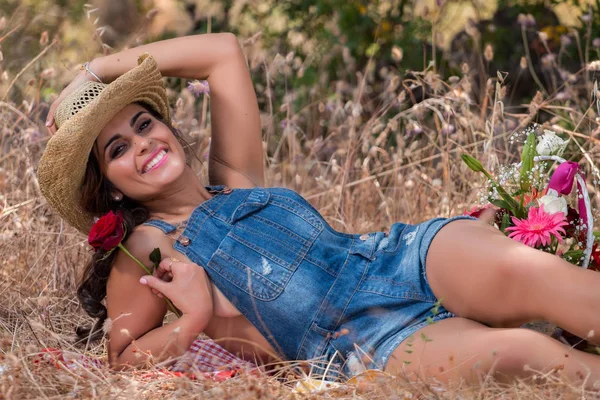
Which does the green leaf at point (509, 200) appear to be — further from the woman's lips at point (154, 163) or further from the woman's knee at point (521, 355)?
the woman's lips at point (154, 163)

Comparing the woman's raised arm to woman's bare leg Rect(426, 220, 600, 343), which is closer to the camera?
woman's bare leg Rect(426, 220, 600, 343)

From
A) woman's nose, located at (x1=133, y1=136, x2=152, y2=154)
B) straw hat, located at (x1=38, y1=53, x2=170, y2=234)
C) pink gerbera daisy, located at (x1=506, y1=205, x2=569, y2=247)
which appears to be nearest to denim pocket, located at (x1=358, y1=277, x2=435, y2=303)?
pink gerbera daisy, located at (x1=506, y1=205, x2=569, y2=247)

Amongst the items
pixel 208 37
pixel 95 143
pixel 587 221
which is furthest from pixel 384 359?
pixel 208 37

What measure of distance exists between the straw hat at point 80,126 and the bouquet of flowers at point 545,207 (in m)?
1.09

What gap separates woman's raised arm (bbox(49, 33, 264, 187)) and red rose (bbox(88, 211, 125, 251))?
0.55 meters

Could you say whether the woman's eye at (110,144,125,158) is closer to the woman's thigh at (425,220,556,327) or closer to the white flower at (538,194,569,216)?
the woman's thigh at (425,220,556,327)

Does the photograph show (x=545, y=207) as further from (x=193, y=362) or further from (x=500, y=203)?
(x=193, y=362)

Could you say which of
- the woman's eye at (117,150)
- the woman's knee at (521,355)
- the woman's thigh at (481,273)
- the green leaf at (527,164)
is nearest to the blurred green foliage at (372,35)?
the woman's eye at (117,150)

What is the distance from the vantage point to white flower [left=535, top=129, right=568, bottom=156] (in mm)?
2645

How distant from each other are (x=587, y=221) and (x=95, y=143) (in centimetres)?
155

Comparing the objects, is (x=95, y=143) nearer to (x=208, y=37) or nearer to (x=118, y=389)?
(x=208, y=37)

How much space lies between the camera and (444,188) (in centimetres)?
410

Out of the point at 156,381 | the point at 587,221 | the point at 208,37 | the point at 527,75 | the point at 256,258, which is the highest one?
the point at 208,37

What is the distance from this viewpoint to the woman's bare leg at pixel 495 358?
2211mm
